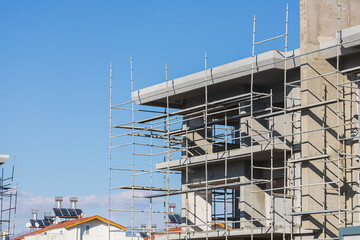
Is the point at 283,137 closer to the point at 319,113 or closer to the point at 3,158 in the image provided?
the point at 319,113

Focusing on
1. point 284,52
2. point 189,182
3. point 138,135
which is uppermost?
point 284,52

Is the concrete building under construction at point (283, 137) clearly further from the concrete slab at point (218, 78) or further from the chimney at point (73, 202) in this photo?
the chimney at point (73, 202)

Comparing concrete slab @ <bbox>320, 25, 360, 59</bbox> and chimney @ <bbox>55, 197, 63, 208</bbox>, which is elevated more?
concrete slab @ <bbox>320, 25, 360, 59</bbox>

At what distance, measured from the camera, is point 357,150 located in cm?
2473

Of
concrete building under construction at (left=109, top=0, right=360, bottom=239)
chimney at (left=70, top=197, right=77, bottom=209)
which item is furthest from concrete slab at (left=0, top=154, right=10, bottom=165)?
chimney at (left=70, top=197, right=77, bottom=209)

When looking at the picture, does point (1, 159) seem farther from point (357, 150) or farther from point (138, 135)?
point (357, 150)

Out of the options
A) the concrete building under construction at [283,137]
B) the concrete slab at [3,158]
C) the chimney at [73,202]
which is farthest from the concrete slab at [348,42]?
the chimney at [73,202]

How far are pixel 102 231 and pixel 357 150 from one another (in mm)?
41874

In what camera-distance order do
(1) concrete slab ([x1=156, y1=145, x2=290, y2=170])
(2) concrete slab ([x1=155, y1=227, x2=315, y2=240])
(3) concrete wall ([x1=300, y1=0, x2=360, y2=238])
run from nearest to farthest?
1. (3) concrete wall ([x1=300, y1=0, x2=360, y2=238])
2. (2) concrete slab ([x1=155, y1=227, x2=315, y2=240])
3. (1) concrete slab ([x1=156, y1=145, x2=290, y2=170])

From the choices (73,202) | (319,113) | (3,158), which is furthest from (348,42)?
(73,202)

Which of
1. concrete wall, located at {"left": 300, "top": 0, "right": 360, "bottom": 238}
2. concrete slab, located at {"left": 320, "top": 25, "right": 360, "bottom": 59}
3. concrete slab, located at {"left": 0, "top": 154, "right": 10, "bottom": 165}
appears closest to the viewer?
concrete slab, located at {"left": 320, "top": 25, "right": 360, "bottom": 59}

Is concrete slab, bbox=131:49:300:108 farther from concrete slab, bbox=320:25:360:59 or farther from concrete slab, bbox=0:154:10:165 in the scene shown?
concrete slab, bbox=0:154:10:165

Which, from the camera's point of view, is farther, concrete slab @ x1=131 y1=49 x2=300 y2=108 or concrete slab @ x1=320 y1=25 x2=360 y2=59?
concrete slab @ x1=131 y1=49 x2=300 y2=108

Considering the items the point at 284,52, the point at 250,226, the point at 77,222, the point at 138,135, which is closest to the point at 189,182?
the point at 138,135
